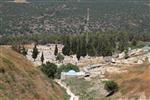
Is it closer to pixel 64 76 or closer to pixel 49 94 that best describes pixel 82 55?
pixel 64 76

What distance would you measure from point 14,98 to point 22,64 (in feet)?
56.6

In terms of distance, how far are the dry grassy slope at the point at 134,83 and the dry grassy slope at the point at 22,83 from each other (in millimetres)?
9761

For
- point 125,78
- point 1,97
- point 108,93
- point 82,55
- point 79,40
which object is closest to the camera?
point 1,97

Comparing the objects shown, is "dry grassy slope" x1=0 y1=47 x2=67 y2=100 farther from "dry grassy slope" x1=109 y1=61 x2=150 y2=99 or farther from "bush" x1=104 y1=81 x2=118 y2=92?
"bush" x1=104 y1=81 x2=118 y2=92

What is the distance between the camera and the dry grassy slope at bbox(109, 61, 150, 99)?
233 ft

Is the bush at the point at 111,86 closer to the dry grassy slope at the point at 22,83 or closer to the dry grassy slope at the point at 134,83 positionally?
the dry grassy slope at the point at 134,83

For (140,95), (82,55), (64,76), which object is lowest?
(82,55)

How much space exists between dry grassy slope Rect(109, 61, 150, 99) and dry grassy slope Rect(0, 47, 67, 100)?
9.76 metres

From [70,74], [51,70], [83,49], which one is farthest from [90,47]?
[51,70]

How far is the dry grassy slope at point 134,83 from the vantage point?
71.1 metres

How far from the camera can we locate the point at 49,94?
62.3 meters

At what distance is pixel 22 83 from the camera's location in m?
59.2

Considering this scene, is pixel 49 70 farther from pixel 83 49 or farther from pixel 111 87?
pixel 83 49

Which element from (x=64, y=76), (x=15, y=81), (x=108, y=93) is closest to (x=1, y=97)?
(x=15, y=81)
